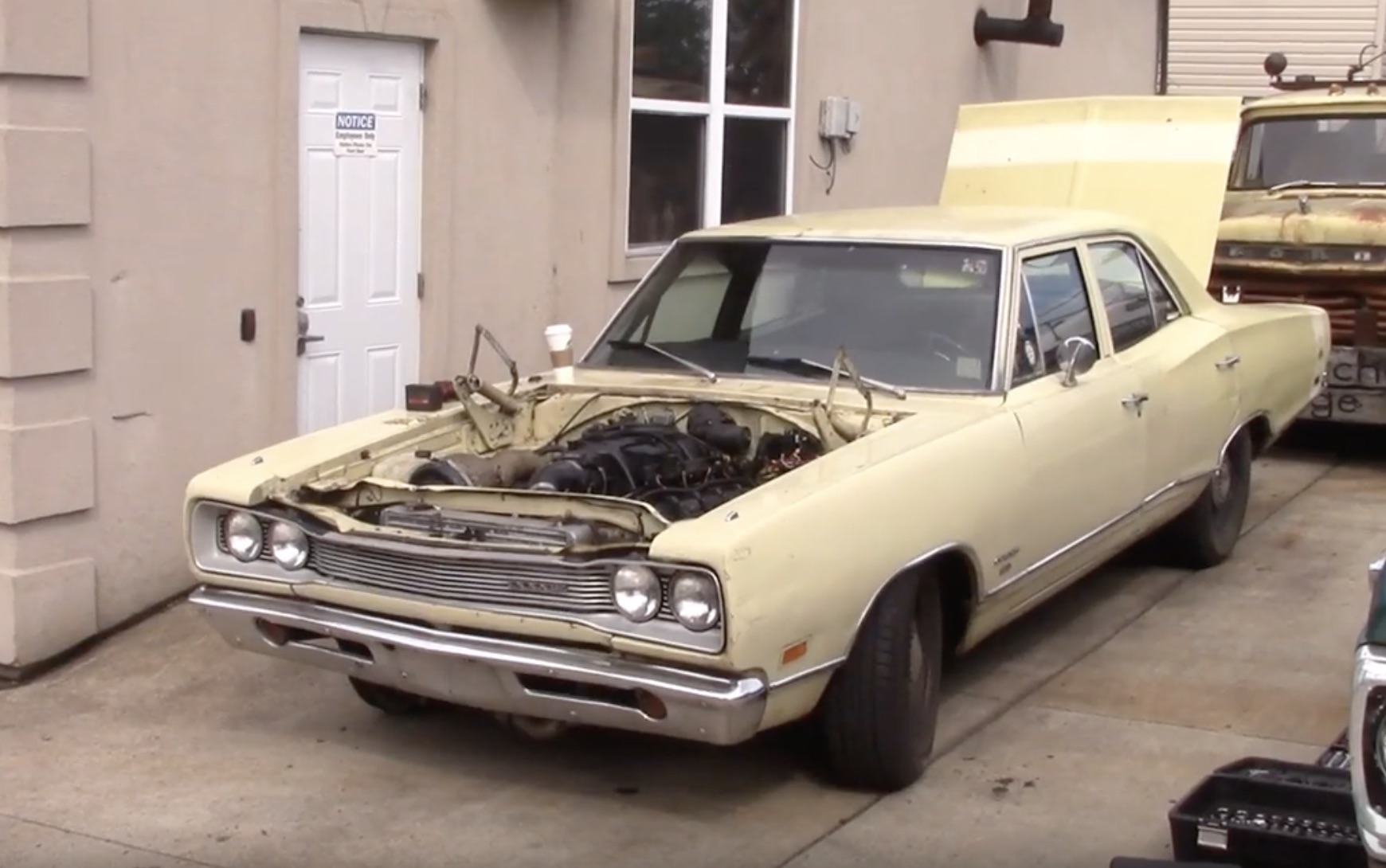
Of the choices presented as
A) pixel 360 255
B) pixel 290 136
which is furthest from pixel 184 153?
pixel 360 255

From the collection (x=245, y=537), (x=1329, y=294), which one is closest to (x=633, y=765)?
(x=245, y=537)

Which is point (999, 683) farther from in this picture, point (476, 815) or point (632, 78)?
point (632, 78)

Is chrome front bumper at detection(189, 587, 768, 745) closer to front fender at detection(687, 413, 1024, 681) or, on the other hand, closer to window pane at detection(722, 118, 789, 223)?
front fender at detection(687, 413, 1024, 681)

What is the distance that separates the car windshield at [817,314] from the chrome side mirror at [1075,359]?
0.31 meters

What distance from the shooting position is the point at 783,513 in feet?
15.3

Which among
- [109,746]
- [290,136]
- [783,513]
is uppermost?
[290,136]

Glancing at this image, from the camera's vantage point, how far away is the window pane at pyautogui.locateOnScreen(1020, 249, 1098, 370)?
A: 6.19 meters

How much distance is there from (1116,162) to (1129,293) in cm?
196

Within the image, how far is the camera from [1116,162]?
8797mm

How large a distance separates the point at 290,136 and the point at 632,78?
2436 mm

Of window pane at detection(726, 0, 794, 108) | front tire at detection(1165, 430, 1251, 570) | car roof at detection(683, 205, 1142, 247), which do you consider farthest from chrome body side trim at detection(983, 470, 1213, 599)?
window pane at detection(726, 0, 794, 108)

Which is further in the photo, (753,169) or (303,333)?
(753,169)

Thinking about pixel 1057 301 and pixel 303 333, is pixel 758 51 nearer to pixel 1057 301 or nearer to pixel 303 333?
pixel 303 333

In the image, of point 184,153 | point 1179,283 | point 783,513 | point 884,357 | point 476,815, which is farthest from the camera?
point 1179,283
